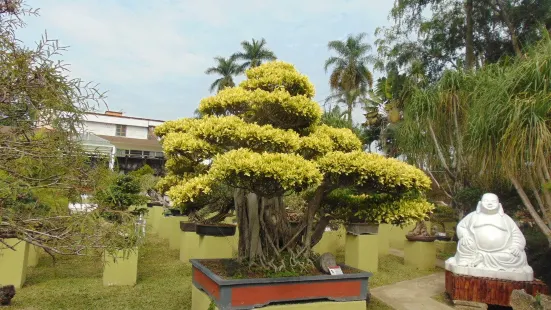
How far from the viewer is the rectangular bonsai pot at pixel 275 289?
13.3 ft

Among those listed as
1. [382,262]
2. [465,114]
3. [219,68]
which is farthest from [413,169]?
[219,68]

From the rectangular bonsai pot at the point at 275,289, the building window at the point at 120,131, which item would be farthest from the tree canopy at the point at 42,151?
the building window at the point at 120,131

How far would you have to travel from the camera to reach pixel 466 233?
577 centimetres

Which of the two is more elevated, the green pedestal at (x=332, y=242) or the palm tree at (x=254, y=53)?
the palm tree at (x=254, y=53)

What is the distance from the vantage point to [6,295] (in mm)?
4559

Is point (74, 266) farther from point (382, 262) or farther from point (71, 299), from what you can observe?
point (382, 262)

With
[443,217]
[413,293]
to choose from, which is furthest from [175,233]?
[443,217]

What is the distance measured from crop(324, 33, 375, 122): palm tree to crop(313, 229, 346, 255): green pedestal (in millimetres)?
10984

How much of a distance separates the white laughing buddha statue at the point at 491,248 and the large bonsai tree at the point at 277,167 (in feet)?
5.43

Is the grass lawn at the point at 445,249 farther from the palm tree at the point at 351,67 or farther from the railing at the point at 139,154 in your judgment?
the railing at the point at 139,154

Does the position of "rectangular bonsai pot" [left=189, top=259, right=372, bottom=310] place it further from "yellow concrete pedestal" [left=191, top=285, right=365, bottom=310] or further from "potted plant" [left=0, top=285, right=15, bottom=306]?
"potted plant" [left=0, top=285, right=15, bottom=306]

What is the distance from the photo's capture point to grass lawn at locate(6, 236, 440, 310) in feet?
15.9

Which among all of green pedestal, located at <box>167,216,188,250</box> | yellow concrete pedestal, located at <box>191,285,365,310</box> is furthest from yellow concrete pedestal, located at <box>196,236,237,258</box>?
yellow concrete pedestal, located at <box>191,285,365,310</box>

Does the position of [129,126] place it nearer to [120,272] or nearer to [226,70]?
[226,70]
